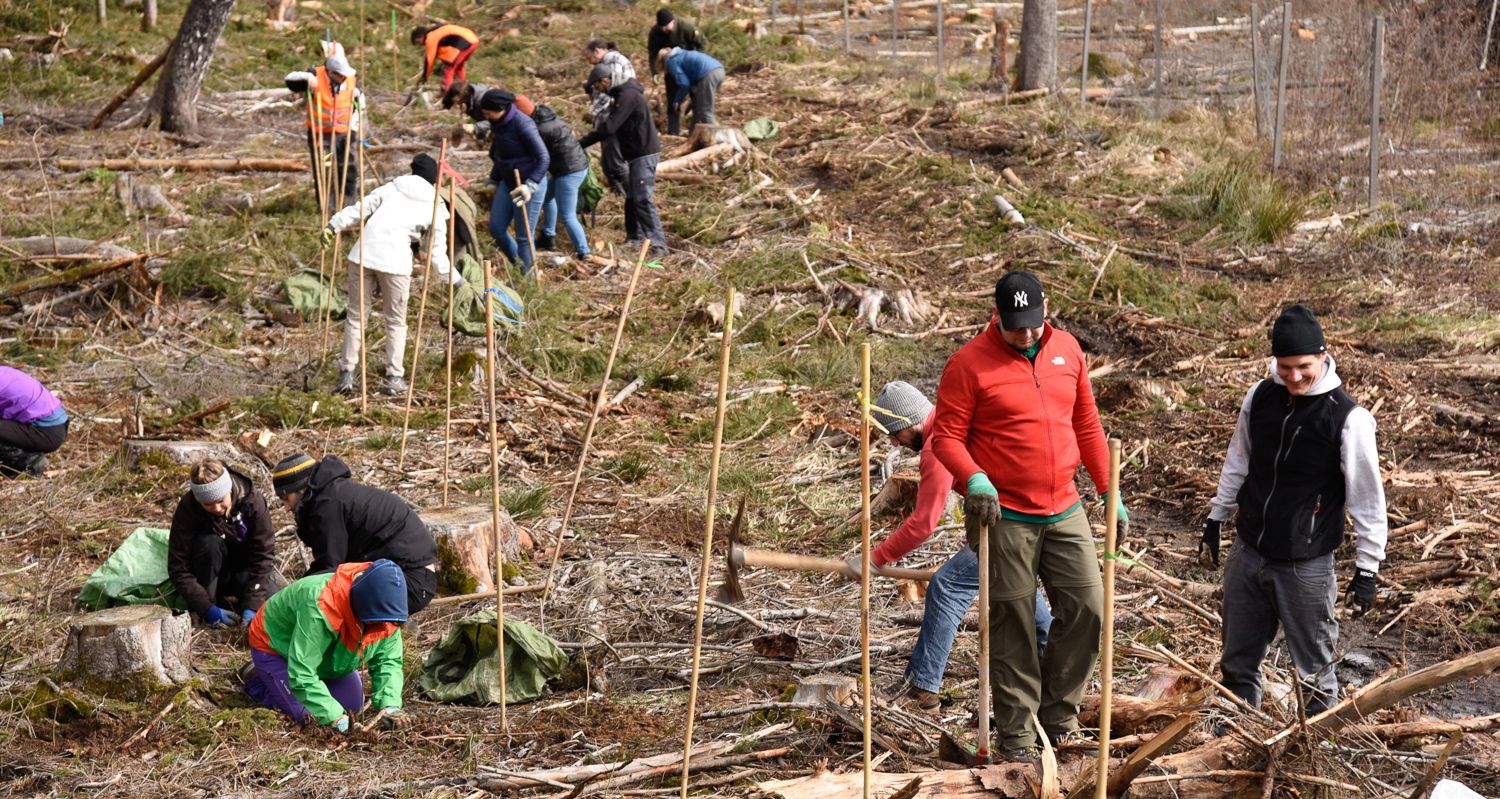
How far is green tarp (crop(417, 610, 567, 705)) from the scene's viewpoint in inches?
200

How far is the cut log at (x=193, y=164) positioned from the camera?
13.1m

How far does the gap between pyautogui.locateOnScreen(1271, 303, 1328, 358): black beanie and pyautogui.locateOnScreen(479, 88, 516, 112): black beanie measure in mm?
6537

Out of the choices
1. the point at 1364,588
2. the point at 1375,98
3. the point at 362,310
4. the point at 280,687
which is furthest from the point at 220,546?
the point at 1375,98

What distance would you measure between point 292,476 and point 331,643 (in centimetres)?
64

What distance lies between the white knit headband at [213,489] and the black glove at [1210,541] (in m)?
3.69

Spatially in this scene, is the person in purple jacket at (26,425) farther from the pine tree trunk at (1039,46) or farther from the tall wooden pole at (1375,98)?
the pine tree trunk at (1039,46)

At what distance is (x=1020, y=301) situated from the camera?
155 inches

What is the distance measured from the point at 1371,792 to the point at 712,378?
5665mm

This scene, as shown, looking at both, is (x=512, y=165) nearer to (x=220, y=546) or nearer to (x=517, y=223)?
(x=517, y=223)

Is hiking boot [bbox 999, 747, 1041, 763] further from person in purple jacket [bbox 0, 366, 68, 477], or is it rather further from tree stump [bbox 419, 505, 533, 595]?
person in purple jacket [bbox 0, 366, 68, 477]

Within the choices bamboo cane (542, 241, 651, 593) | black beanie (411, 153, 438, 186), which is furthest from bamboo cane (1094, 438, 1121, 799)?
black beanie (411, 153, 438, 186)

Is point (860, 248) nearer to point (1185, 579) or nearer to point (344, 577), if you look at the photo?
point (1185, 579)

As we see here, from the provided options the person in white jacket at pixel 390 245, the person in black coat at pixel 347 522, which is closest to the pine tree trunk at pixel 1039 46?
the person in white jacket at pixel 390 245

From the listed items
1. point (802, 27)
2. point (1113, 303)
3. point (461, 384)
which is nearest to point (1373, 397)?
point (1113, 303)
